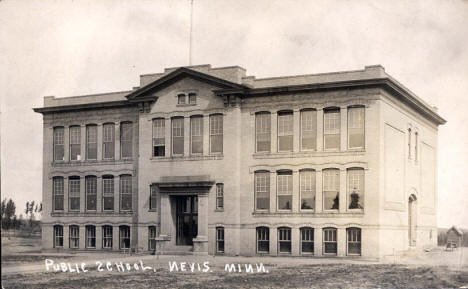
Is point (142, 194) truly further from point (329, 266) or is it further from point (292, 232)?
point (329, 266)

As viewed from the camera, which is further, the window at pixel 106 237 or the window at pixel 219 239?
the window at pixel 106 237

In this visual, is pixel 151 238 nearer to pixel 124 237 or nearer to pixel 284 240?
pixel 124 237

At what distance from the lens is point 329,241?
102 feet

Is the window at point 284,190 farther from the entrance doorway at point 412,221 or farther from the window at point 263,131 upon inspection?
the entrance doorway at point 412,221

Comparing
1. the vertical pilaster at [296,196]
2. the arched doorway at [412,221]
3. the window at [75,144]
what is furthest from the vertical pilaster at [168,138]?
the arched doorway at [412,221]

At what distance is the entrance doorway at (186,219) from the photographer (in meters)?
35.3

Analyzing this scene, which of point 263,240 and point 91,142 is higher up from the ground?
point 91,142

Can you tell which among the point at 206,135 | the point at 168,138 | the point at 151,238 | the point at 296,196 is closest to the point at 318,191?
the point at 296,196

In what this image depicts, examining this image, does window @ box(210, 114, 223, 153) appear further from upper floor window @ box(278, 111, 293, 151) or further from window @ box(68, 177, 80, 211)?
window @ box(68, 177, 80, 211)

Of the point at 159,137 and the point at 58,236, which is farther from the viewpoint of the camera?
the point at 58,236

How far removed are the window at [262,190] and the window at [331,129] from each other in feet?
12.5

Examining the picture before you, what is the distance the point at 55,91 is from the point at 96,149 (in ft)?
14.7

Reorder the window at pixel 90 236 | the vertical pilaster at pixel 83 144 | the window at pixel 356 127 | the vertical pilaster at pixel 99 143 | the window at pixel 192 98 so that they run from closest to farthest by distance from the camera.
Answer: the window at pixel 356 127
the window at pixel 192 98
the vertical pilaster at pixel 99 143
the window at pixel 90 236
the vertical pilaster at pixel 83 144

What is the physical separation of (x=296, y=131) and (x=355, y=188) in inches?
166
